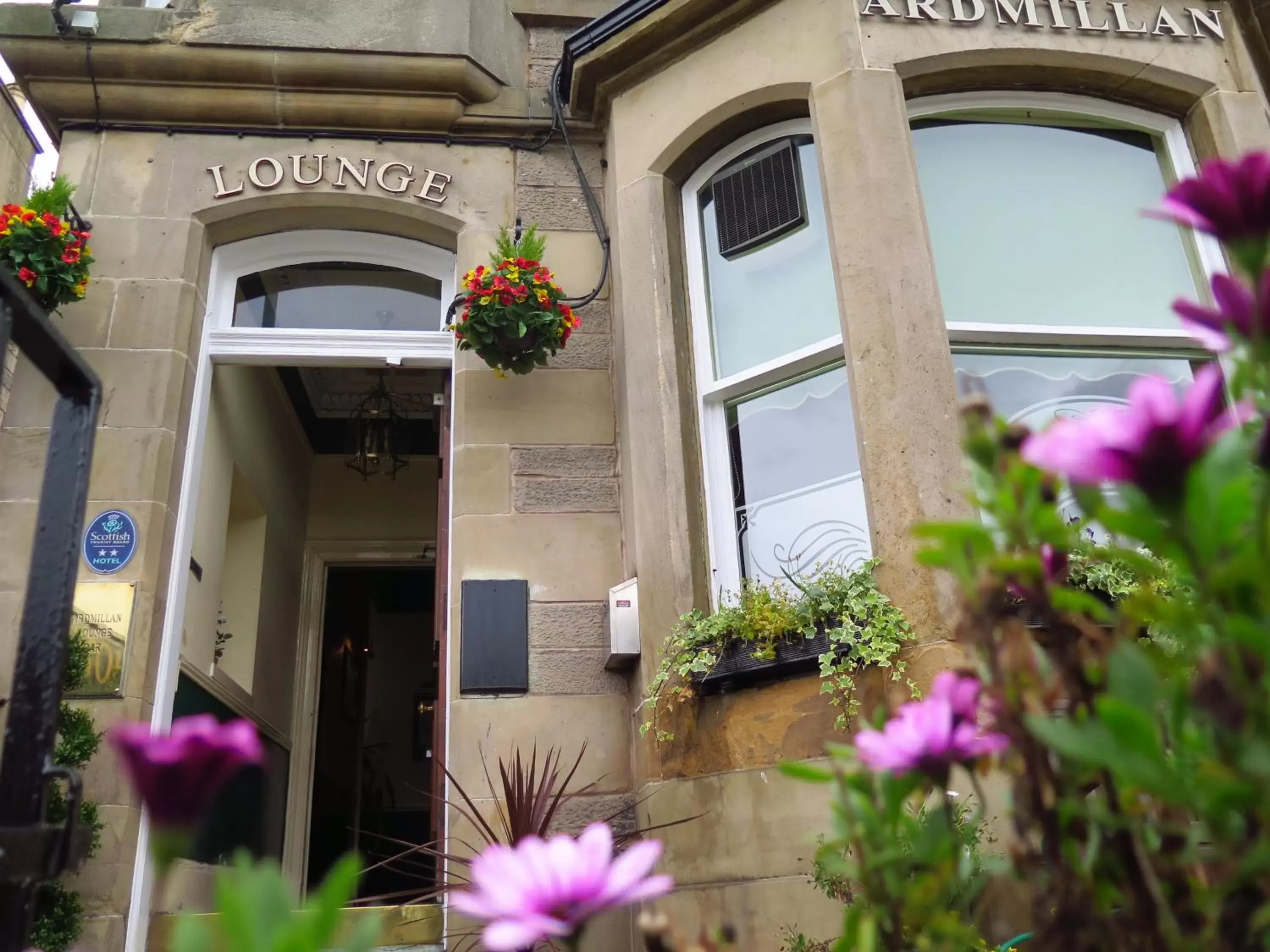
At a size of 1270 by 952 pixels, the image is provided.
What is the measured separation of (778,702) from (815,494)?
0.81 metres

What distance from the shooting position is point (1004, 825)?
273 cm

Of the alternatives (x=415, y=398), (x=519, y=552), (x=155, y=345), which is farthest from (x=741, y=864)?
(x=415, y=398)

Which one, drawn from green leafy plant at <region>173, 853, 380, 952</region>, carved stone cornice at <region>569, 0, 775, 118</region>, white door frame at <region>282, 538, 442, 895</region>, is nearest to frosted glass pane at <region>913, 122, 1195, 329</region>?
carved stone cornice at <region>569, 0, 775, 118</region>

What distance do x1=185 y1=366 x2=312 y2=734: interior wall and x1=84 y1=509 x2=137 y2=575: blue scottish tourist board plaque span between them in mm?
733

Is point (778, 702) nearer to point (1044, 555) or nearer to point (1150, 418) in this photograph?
point (1044, 555)

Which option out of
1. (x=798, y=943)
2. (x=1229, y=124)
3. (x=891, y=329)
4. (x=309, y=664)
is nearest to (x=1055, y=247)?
(x=1229, y=124)

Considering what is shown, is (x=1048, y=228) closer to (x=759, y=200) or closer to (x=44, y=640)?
(x=759, y=200)

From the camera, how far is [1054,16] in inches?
159

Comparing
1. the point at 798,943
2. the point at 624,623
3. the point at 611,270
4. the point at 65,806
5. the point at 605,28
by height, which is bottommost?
the point at 798,943

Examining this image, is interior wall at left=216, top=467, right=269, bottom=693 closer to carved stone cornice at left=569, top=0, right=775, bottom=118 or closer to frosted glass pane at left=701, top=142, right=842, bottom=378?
carved stone cornice at left=569, top=0, right=775, bottom=118

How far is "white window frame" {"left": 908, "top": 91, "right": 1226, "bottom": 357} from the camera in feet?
12.3

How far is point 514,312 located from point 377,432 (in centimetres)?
279

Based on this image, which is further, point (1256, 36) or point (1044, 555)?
point (1256, 36)

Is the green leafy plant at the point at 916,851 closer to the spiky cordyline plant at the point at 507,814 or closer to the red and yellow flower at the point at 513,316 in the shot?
the spiky cordyline plant at the point at 507,814
